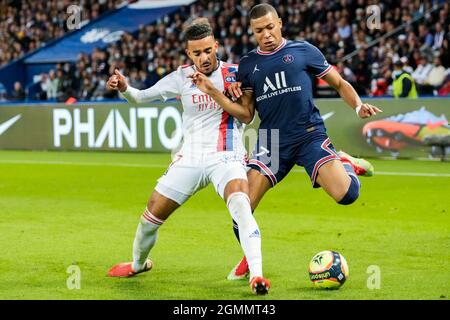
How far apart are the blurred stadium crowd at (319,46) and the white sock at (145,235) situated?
14.1 meters

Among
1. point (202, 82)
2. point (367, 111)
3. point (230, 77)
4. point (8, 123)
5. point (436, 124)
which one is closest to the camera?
point (202, 82)

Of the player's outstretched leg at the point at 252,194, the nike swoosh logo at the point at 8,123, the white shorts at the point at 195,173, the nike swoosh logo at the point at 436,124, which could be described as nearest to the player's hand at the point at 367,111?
the player's outstretched leg at the point at 252,194

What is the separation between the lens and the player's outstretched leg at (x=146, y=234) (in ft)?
25.0

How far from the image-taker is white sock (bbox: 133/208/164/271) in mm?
7676

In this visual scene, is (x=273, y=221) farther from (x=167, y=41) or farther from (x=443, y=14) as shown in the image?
(x=167, y=41)

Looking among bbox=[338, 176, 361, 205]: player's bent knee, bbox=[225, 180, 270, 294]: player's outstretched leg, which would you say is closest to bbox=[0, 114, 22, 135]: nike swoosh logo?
bbox=[338, 176, 361, 205]: player's bent knee

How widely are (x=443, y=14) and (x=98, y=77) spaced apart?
11793mm

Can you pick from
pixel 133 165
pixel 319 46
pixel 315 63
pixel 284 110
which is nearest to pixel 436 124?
pixel 133 165

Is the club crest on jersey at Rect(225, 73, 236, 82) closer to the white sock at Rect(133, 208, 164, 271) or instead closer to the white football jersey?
the white football jersey

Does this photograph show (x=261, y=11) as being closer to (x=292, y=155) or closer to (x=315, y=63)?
(x=315, y=63)

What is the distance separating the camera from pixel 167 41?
3012 centimetres

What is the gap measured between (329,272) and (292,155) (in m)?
1.24

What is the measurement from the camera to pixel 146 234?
25.4 ft
